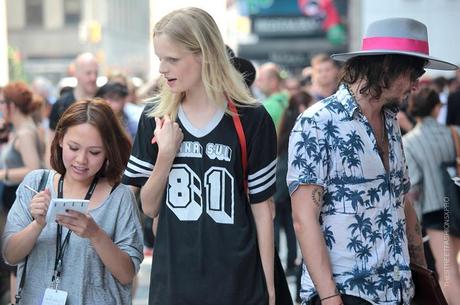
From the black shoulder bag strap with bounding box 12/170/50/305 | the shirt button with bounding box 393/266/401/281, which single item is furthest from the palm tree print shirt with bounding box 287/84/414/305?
the black shoulder bag strap with bounding box 12/170/50/305

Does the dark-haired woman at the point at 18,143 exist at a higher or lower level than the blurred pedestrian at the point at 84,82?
lower

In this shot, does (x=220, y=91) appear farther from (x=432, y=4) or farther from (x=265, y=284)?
(x=432, y=4)

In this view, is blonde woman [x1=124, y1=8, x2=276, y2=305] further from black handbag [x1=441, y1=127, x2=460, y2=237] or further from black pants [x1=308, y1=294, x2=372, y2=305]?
black handbag [x1=441, y1=127, x2=460, y2=237]

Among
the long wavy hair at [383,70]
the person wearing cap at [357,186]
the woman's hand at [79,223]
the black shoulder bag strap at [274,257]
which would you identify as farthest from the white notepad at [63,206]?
the long wavy hair at [383,70]

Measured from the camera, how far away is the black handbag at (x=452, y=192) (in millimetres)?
5334

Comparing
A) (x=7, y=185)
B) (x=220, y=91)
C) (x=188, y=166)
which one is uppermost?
(x=220, y=91)

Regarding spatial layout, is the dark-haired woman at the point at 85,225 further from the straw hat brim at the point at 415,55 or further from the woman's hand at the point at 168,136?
the straw hat brim at the point at 415,55

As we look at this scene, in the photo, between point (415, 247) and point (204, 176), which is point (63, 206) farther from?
point (415, 247)

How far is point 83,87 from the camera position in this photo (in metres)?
8.62

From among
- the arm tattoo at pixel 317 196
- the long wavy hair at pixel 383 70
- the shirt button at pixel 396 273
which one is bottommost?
the shirt button at pixel 396 273

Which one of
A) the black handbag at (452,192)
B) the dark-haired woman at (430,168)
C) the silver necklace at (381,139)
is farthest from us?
the dark-haired woman at (430,168)

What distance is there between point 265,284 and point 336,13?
40.8m

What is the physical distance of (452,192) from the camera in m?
5.33

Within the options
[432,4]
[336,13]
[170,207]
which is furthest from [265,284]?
[336,13]
